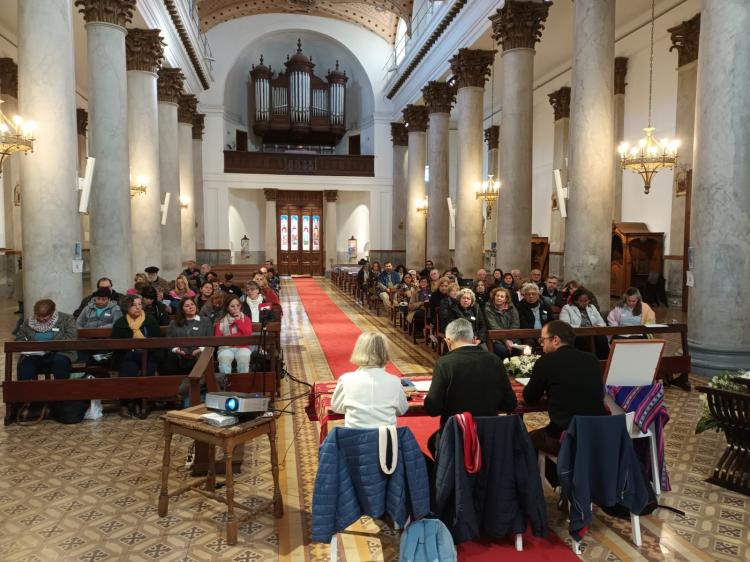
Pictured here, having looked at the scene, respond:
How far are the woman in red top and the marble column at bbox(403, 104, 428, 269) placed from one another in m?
15.2

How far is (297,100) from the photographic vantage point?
27219mm

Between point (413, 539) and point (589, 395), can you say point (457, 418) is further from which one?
point (589, 395)

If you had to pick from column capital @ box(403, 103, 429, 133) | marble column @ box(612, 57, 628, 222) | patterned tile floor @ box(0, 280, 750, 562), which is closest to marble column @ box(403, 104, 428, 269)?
column capital @ box(403, 103, 429, 133)

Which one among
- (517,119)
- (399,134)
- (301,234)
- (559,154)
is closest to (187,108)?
(301,234)

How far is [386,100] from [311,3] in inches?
201

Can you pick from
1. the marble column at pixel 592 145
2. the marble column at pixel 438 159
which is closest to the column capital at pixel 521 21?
the marble column at pixel 592 145

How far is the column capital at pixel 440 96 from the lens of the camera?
18328mm

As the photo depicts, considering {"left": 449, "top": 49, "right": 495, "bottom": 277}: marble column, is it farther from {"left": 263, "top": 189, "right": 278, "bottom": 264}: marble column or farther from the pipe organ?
{"left": 263, "top": 189, "right": 278, "bottom": 264}: marble column

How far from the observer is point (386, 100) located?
26.8 m

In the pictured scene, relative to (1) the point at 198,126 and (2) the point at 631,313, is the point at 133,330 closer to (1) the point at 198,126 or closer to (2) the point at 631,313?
(2) the point at 631,313

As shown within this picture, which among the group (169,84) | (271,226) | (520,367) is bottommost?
(520,367)

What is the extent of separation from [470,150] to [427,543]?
12680 mm

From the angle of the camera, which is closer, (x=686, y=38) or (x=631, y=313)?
(x=631, y=313)

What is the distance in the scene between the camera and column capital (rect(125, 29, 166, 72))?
42.4 feet
